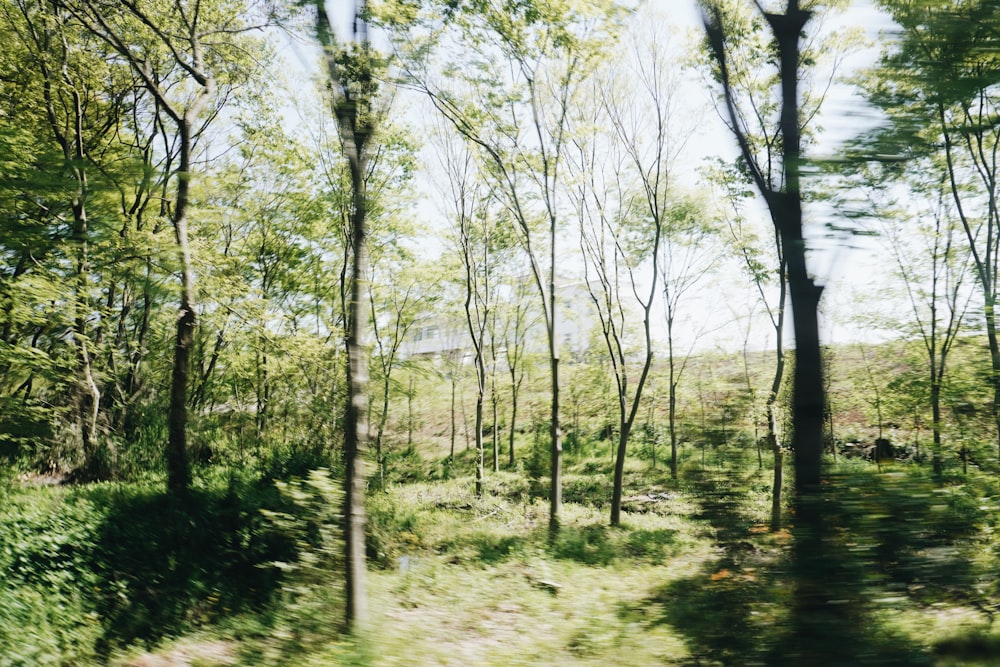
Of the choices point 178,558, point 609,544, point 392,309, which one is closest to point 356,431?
point 178,558

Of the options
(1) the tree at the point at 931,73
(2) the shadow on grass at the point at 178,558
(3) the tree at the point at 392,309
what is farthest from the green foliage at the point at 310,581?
(3) the tree at the point at 392,309

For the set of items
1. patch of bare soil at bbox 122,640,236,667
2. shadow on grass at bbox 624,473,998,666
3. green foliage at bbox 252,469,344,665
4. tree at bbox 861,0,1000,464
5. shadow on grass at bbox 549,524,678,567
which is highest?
tree at bbox 861,0,1000,464

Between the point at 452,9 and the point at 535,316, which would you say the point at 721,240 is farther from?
the point at 452,9

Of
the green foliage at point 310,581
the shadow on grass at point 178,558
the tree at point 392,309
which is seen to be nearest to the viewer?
the green foliage at point 310,581

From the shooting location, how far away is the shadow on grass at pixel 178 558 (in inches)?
281

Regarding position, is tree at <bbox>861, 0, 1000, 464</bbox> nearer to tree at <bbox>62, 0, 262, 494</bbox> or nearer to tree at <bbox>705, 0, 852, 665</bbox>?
tree at <bbox>705, 0, 852, 665</bbox>

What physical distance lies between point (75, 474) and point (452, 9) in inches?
513

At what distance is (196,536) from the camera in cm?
854

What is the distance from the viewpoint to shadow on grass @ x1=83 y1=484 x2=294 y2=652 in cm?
713

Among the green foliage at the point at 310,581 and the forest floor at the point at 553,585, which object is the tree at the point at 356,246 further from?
the forest floor at the point at 553,585

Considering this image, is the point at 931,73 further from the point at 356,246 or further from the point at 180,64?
the point at 180,64

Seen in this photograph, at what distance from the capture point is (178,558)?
26.6 feet

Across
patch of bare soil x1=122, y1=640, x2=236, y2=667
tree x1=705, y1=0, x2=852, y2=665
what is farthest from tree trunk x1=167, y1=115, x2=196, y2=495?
tree x1=705, y1=0, x2=852, y2=665

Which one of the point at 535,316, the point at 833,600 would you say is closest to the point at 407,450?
the point at 535,316
